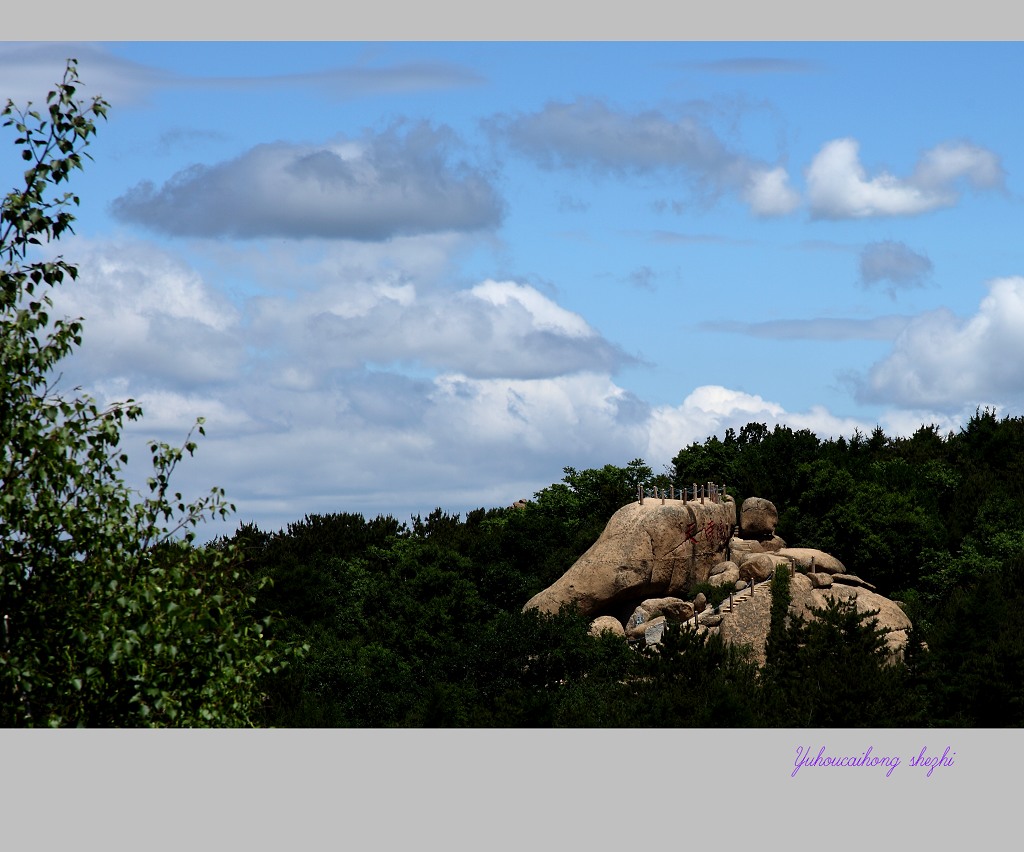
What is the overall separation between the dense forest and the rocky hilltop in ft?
7.40

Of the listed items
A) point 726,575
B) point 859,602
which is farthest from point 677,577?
point 859,602

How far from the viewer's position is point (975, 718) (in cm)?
4347

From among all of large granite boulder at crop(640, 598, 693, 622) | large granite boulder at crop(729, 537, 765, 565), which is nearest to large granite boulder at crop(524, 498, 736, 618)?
large granite boulder at crop(640, 598, 693, 622)

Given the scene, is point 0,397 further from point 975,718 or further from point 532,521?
point 532,521

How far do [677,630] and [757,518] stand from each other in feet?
Answer: 58.8

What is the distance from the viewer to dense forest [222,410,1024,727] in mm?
43656

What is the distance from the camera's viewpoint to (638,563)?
189 feet

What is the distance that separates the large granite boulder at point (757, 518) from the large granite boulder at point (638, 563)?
161 inches

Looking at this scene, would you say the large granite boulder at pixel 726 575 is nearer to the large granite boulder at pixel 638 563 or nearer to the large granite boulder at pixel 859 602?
the large granite boulder at pixel 638 563

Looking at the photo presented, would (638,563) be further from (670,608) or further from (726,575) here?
(726,575)

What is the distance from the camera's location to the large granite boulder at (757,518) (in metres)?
63.4

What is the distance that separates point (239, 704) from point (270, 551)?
64.3 m

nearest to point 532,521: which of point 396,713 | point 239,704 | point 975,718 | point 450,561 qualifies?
point 450,561

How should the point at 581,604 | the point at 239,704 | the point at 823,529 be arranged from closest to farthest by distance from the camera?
the point at 239,704 → the point at 581,604 → the point at 823,529
